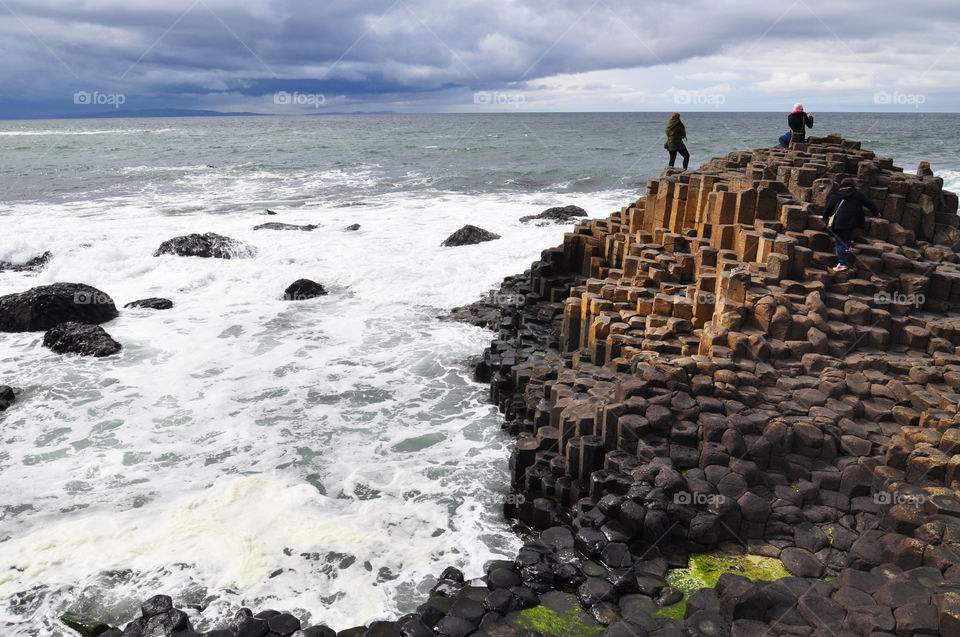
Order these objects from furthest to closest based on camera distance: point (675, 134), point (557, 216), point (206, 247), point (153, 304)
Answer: point (557, 216)
point (206, 247)
point (675, 134)
point (153, 304)

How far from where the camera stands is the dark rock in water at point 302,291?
15977 millimetres

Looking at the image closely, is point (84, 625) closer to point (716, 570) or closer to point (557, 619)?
point (557, 619)

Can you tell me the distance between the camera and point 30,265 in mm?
19172

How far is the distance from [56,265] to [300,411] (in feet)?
41.9

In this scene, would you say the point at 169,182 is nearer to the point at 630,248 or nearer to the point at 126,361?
the point at 126,361

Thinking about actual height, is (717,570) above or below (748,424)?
below

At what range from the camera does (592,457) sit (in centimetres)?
755

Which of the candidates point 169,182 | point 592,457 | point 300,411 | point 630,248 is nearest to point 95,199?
point 169,182

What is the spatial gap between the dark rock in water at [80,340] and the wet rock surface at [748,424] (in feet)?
23.3

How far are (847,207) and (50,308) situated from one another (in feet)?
48.4

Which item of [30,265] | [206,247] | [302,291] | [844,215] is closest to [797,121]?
[844,215]

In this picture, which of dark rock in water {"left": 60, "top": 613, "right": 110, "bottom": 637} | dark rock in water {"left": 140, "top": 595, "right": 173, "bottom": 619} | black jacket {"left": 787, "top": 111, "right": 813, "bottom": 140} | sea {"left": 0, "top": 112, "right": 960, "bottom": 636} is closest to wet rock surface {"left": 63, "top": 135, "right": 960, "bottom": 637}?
sea {"left": 0, "top": 112, "right": 960, "bottom": 636}

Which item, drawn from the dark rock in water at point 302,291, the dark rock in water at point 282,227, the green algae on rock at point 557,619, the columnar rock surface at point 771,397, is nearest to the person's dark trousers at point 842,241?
the columnar rock surface at point 771,397

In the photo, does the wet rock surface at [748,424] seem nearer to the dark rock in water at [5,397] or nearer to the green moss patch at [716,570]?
the green moss patch at [716,570]
